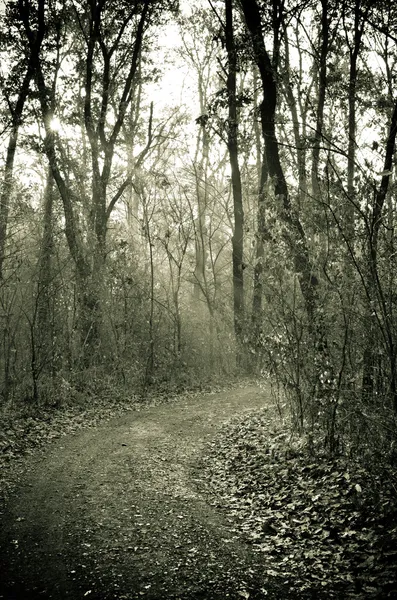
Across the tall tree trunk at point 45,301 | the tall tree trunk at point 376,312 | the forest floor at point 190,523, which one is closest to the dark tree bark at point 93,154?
the tall tree trunk at point 45,301

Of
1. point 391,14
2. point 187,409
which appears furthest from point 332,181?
point 187,409

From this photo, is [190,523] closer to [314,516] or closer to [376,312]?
[314,516]

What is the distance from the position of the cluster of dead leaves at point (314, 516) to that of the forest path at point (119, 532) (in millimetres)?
326

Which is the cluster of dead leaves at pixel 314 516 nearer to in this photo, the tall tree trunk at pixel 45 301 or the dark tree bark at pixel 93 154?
the tall tree trunk at pixel 45 301

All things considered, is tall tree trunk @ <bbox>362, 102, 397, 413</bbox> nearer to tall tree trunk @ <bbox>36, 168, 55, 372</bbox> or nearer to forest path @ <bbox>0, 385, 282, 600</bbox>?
forest path @ <bbox>0, 385, 282, 600</bbox>

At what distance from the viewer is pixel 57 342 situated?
1420 cm

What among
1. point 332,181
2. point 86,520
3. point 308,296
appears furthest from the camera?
point 308,296

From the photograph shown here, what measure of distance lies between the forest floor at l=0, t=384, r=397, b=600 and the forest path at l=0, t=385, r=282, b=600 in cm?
2

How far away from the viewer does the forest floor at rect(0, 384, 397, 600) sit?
15.7ft

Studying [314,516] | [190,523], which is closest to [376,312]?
[314,516]

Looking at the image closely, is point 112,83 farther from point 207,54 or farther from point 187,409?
point 187,409

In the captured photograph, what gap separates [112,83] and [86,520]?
1679cm

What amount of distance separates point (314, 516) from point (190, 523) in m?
1.38

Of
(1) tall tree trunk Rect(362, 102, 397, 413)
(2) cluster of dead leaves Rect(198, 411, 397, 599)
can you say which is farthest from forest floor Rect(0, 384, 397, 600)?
(1) tall tree trunk Rect(362, 102, 397, 413)
